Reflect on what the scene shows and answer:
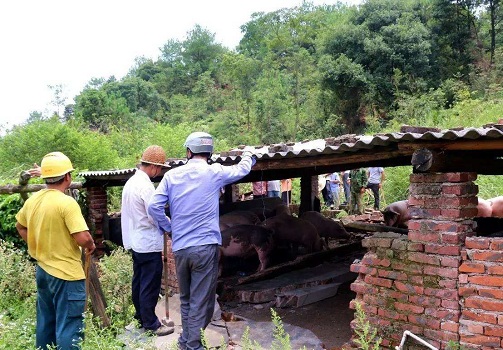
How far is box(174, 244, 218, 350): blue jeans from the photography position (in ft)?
14.4

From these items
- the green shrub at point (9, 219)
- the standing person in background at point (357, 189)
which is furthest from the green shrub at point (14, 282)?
the standing person in background at point (357, 189)

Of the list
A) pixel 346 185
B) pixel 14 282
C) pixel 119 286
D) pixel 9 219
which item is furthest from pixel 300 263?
pixel 346 185

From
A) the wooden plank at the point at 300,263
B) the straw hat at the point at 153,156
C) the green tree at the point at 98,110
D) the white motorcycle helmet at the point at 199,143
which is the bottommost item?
the wooden plank at the point at 300,263

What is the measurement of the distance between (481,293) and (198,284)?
97.0 inches

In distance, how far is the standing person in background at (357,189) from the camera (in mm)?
15102

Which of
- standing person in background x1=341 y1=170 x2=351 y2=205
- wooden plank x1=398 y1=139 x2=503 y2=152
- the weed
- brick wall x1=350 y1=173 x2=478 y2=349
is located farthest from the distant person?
wooden plank x1=398 y1=139 x2=503 y2=152

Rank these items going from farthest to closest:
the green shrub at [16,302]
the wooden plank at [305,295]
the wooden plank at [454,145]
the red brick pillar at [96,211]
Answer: the red brick pillar at [96,211] → the wooden plank at [305,295] → the green shrub at [16,302] → the wooden plank at [454,145]

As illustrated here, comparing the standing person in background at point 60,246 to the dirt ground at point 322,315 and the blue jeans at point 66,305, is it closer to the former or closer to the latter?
the blue jeans at point 66,305

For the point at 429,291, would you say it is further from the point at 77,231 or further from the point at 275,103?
the point at 275,103

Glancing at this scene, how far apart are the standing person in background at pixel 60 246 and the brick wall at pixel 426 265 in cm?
280

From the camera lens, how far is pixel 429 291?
4.13 m

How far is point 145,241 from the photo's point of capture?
5164 millimetres

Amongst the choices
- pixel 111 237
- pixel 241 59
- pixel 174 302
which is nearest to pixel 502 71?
pixel 241 59

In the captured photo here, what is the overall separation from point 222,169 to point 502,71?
2094 centimetres
